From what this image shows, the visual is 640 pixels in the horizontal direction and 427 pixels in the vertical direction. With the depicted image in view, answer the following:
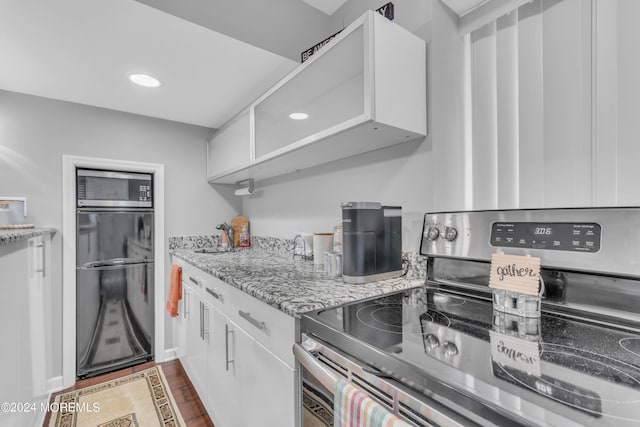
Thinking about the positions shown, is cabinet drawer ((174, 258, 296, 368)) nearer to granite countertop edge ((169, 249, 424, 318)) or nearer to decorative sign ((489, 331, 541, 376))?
granite countertop edge ((169, 249, 424, 318))

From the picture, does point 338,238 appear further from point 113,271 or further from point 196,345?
point 113,271

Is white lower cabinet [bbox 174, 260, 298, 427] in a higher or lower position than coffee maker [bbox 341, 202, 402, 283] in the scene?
lower

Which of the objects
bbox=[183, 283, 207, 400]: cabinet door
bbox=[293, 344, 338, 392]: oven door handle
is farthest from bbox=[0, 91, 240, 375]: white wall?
bbox=[293, 344, 338, 392]: oven door handle

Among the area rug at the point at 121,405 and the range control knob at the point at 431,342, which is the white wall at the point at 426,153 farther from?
the area rug at the point at 121,405

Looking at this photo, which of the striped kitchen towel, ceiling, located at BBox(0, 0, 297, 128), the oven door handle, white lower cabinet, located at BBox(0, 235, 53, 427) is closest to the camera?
the striped kitchen towel

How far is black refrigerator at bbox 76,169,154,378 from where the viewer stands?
7.48 ft

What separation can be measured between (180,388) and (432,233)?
2036mm

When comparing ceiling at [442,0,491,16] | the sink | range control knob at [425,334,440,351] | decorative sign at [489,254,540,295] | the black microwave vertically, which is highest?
ceiling at [442,0,491,16]

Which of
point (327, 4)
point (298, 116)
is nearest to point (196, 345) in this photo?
point (298, 116)

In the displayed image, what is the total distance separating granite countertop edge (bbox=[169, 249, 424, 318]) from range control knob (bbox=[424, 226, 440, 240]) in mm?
197

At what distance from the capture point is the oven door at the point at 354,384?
21.3 inches

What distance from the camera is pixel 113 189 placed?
239cm

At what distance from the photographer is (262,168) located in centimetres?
208

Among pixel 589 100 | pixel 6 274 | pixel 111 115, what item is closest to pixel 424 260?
pixel 589 100
